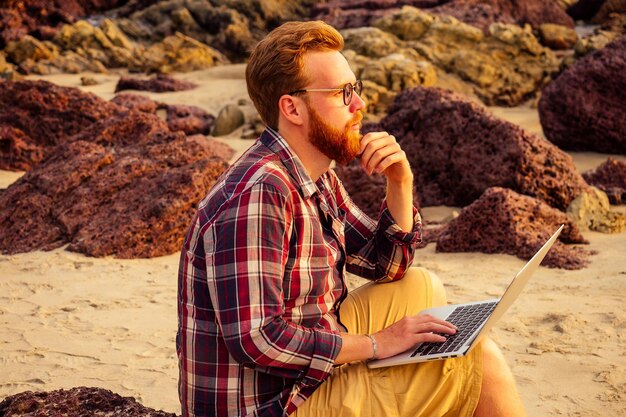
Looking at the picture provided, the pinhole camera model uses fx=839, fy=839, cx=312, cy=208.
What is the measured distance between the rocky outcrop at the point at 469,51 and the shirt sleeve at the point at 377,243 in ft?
34.9

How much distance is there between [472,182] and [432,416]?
522cm

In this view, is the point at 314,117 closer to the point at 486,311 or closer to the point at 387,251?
the point at 387,251

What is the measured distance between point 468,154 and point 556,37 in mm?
10966

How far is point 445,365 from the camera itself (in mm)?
2686

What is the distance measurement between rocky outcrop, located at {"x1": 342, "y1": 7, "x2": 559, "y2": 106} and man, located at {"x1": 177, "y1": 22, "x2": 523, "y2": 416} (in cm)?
1115

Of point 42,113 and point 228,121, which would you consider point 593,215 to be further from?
point 228,121

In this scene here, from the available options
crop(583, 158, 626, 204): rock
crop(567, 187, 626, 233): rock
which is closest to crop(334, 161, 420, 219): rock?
crop(567, 187, 626, 233): rock

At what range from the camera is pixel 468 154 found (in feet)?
25.6

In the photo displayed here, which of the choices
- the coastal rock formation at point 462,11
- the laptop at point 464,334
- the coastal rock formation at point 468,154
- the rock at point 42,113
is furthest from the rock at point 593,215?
the coastal rock formation at point 462,11

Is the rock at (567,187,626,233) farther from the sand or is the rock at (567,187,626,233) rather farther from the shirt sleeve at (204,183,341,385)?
the shirt sleeve at (204,183,341,385)

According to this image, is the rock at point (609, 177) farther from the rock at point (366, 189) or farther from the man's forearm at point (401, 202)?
the man's forearm at point (401, 202)

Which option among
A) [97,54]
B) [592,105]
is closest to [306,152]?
[592,105]

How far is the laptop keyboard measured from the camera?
2.73 meters

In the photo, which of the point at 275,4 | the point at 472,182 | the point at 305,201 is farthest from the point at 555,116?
the point at 275,4
